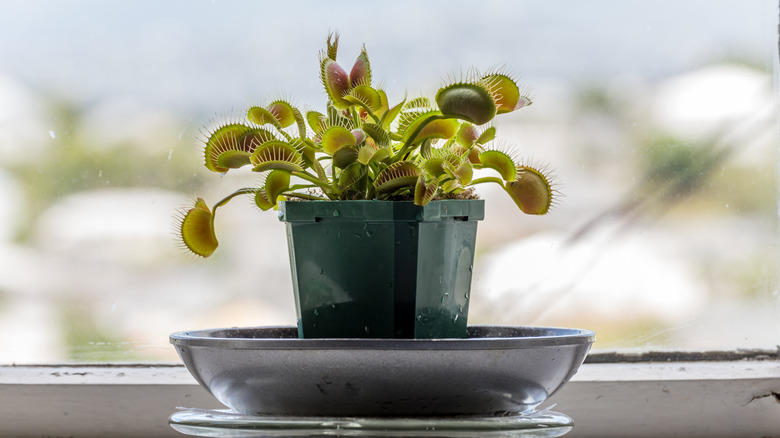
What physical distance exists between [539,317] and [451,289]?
0.51 m

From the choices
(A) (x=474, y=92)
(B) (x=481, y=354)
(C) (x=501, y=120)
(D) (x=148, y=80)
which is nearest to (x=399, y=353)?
(B) (x=481, y=354)

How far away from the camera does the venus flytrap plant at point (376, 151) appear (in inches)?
21.0

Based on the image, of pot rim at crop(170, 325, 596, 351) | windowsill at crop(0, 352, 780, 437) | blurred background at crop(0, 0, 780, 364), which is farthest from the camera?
blurred background at crop(0, 0, 780, 364)

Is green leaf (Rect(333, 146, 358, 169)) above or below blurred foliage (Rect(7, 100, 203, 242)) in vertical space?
below

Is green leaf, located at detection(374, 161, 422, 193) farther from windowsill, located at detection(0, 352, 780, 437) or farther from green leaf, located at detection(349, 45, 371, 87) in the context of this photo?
windowsill, located at detection(0, 352, 780, 437)

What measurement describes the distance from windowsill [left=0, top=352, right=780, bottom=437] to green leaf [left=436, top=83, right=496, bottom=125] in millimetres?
551

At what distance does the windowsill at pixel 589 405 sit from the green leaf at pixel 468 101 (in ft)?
A: 1.81

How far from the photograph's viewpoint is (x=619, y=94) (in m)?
1.10

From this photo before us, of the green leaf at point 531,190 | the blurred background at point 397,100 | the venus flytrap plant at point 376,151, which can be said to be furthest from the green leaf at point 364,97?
the blurred background at point 397,100

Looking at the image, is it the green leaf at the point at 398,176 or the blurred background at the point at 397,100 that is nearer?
the green leaf at the point at 398,176

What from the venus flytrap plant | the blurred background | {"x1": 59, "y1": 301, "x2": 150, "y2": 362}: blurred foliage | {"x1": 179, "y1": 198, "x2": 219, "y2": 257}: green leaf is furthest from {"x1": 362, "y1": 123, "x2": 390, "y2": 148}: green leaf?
Answer: {"x1": 59, "y1": 301, "x2": 150, "y2": 362}: blurred foliage

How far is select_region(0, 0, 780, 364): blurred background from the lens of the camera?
3.49ft

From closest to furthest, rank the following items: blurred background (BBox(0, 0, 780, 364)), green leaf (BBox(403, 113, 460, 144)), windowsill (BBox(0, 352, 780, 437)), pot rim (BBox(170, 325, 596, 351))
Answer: pot rim (BBox(170, 325, 596, 351))
green leaf (BBox(403, 113, 460, 144))
windowsill (BBox(0, 352, 780, 437))
blurred background (BBox(0, 0, 780, 364))

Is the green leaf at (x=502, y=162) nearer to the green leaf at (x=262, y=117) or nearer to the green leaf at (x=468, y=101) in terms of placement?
the green leaf at (x=468, y=101)
